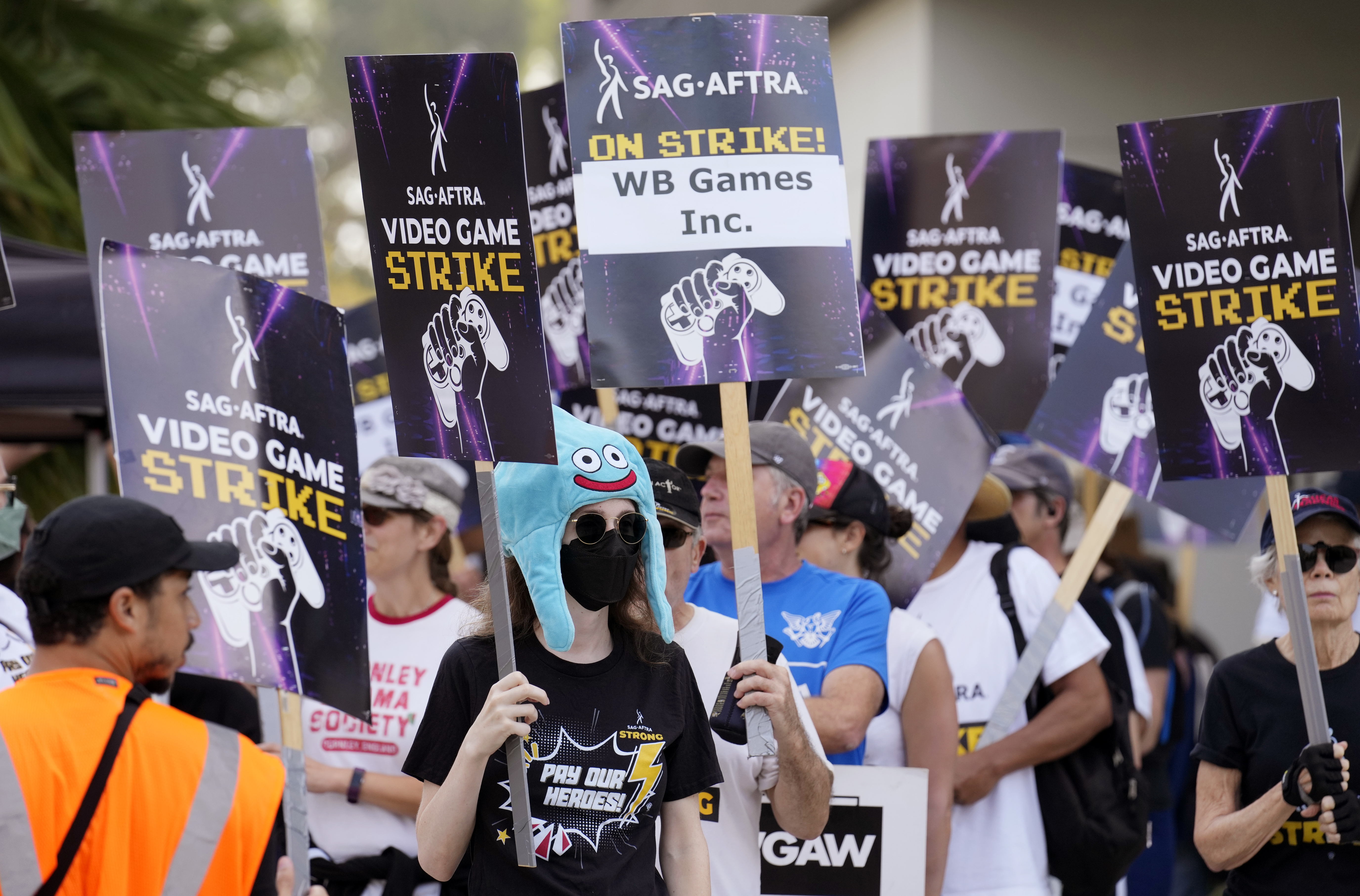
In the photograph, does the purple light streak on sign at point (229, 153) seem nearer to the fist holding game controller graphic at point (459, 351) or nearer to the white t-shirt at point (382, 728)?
the white t-shirt at point (382, 728)

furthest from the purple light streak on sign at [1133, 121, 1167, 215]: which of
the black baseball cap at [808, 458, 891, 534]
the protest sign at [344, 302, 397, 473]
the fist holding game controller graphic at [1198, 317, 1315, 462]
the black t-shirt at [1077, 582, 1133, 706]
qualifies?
the protest sign at [344, 302, 397, 473]

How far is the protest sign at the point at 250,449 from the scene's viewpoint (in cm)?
328

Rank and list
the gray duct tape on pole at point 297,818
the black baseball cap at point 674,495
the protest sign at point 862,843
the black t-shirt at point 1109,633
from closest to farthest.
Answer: the gray duct tape on pole at point 297,818 → the black baseball cap at point 674,495 → the protest sign at point 862,843 → the black t-shirt at point 1109,633

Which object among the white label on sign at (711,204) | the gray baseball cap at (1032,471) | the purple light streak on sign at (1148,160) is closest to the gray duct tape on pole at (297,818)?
the white label on sign at (711,204)

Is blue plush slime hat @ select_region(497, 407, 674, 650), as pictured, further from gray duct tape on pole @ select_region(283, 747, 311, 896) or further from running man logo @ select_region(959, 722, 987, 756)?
running man logo @ select_region(959, 722, 987, 756)

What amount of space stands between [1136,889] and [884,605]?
287cm

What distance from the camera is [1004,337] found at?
5062mm

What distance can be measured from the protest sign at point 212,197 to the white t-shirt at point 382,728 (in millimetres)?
1057

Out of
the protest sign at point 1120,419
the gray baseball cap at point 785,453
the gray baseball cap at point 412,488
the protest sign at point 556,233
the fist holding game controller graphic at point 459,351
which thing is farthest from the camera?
the protest sign at point 556,233

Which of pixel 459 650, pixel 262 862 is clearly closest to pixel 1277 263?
pixel 459 650

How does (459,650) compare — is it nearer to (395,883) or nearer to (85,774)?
(85,774)

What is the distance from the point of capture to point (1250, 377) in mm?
3387

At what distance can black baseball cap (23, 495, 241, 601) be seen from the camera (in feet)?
8.32

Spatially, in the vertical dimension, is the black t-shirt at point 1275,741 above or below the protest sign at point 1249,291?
below
